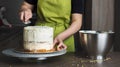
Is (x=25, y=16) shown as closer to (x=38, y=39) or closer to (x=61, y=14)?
(x=38, y=39)

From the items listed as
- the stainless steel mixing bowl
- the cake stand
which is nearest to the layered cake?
the cake stand

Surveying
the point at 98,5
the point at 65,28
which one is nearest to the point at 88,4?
the point at 98,5

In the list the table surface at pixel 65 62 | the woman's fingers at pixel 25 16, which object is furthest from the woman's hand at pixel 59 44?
the woman's fingers at pixel 25 16

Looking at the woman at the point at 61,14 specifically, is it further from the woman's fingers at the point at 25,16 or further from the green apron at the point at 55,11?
the woman's fingers at the point at 25,16

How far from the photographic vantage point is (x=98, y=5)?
5.48ft

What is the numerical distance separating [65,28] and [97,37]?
13.4 inches

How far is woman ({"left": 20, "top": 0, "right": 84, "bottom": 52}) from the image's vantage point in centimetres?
139

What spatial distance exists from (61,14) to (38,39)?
373 millimetres

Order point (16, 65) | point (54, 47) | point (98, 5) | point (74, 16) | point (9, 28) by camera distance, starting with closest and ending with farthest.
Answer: point (16, 65)
point (54, 47)
point (74, 16)
point (98, 5)
point (9, 28)

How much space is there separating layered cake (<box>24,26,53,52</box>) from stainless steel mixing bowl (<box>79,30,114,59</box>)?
145mm

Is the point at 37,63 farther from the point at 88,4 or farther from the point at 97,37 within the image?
the point at 88,4

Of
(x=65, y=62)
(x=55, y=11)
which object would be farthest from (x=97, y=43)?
(x=55, y=11)

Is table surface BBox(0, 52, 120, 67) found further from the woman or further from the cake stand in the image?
the woman

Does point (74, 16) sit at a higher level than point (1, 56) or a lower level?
higher
